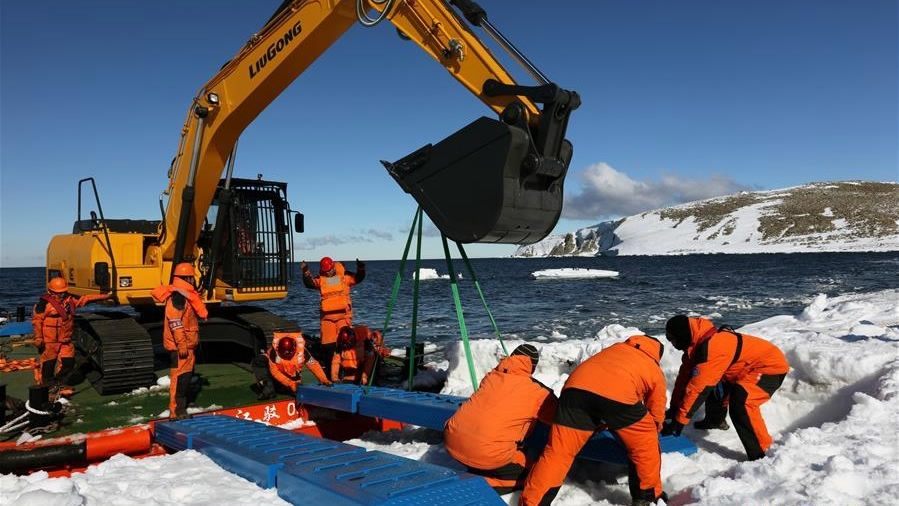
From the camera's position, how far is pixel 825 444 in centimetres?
441

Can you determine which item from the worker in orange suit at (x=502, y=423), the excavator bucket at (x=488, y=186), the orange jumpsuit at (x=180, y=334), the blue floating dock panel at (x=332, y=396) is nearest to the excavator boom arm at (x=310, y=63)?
the excavator bucket at (x=488, y=186)

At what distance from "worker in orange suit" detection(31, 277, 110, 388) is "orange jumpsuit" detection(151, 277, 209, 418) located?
8.31 ft

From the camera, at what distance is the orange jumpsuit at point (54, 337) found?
332 inches

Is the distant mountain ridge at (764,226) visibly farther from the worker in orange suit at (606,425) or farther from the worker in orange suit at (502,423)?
the worker in orange suit at (606,425)

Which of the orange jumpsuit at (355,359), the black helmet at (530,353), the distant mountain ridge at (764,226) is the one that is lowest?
the orange jumpsuit at (355,359)

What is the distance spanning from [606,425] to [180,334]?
15.9 feet

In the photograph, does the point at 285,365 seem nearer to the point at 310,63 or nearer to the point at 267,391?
the point at 267,391

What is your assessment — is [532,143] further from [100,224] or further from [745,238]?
[745,238]

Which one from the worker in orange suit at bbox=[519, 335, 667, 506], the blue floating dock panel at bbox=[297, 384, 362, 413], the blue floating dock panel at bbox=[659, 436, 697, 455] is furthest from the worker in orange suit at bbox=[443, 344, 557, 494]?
the blue floating dock panel at bbox=[297, 384, 362, 413]

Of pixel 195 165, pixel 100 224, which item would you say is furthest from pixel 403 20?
pixel 100 224

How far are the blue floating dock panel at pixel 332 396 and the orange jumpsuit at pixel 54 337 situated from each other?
381cm

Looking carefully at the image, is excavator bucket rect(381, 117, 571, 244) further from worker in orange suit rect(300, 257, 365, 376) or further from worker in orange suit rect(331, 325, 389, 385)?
worker in orange suit rect(331, 325, 389, 385)

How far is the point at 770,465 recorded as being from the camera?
13.5 ft

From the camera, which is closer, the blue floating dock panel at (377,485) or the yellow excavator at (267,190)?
the blue floating dock panel at (377,485)
